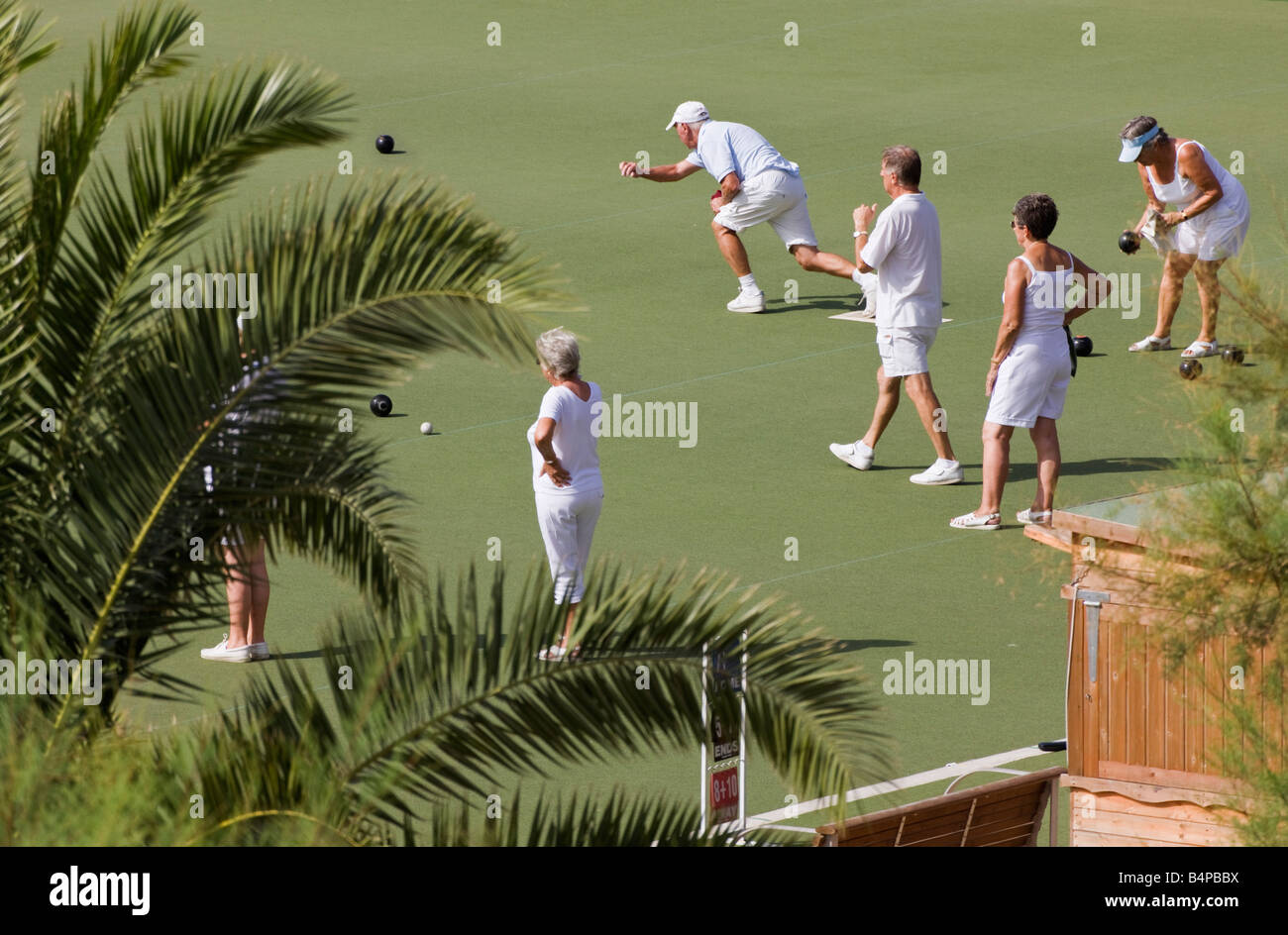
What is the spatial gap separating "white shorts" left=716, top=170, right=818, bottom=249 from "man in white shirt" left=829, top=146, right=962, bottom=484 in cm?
404

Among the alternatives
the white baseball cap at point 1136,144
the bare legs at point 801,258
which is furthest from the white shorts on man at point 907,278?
the bare legs at point 801,258

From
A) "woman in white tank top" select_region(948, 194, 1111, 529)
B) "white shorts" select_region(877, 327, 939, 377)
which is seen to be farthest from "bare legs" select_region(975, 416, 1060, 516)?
"white shorts" select_region(877, 327, 939, 377)

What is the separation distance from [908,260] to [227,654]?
5474mm

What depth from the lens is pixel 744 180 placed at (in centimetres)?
1917

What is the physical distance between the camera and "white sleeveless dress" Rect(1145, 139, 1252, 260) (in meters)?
17.2

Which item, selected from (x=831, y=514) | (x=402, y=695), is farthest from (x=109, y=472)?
(x=831, y=514)

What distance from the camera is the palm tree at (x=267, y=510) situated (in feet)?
22.1

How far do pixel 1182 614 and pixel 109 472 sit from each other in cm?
386

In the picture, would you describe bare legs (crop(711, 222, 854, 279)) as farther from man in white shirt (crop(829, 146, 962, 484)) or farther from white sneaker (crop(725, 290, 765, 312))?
man in white shirt (crop(829, 146, 962, 484))

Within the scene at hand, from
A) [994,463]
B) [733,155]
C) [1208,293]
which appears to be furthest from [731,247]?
[1208,293]

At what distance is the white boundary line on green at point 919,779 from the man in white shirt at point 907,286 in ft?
13.5

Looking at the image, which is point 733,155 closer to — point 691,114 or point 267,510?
point 691,114
